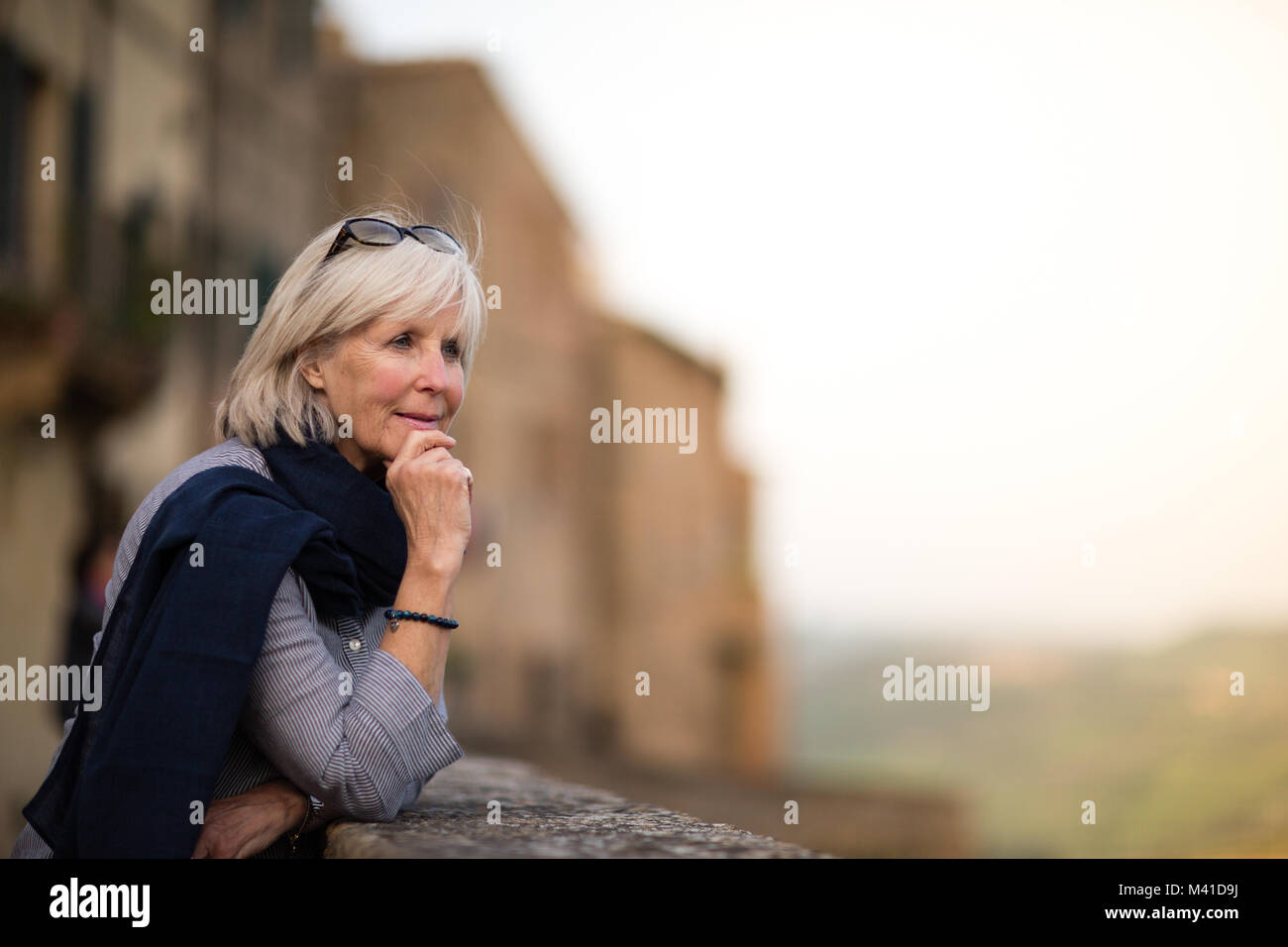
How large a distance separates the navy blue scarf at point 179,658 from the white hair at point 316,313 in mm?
221

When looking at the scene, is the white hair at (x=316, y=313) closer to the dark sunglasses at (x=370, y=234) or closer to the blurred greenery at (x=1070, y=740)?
the dark sunglasses at (x=370, y=234)

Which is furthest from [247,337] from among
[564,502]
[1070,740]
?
[1070,740]

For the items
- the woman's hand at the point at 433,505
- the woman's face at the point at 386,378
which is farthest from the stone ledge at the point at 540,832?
the woman's face at the point at 386,378

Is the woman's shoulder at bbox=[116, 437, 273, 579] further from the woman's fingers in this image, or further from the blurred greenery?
the blurred greenery

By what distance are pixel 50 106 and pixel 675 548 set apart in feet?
79.0

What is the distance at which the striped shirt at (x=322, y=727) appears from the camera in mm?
1947

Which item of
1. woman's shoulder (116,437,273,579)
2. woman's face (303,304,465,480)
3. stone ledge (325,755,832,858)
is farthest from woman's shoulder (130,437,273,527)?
stone ledge (325,755,832,858)

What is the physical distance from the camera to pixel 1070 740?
7025 cm

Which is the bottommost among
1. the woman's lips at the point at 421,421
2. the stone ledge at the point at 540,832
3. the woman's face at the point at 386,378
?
the stone ledge at the point at 540,832

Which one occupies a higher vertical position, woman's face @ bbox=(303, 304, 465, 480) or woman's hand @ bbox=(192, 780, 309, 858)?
woman's face @ bbox=(303, 304, 465, 480)

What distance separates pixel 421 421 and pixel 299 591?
50 centimetres

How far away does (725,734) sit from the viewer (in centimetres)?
3497

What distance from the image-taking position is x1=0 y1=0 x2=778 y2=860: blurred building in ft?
32.5
